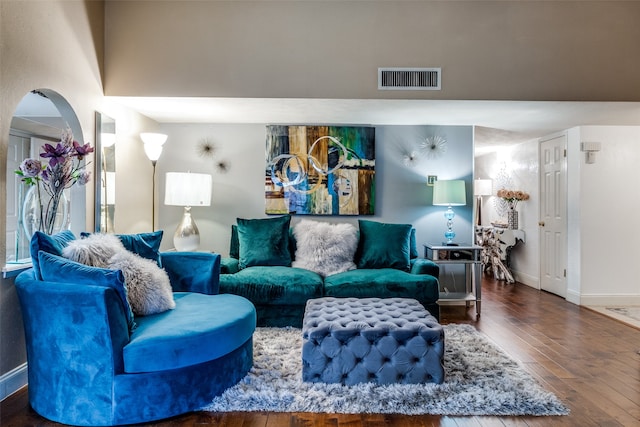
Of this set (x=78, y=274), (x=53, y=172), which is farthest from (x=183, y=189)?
(x=78, y=274)

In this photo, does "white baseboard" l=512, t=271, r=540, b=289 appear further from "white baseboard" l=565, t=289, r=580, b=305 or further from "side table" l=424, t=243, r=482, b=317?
"side table" l=424, t=243, r=482, b=317

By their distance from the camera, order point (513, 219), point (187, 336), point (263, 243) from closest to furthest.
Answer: point (187, 336) → point (263, 243) → point (513, 219)

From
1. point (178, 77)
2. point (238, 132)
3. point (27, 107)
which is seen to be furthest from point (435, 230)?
point (27, 107)

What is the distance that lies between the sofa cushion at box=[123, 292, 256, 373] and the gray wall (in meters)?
2.30

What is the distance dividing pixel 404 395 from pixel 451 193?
2.57m

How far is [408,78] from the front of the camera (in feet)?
12.0

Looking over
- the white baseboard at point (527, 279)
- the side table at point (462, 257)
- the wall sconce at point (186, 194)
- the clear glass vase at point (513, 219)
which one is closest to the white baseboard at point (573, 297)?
the white baseboard at point (527, 279)

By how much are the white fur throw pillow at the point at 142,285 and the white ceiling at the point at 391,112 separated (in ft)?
6.01

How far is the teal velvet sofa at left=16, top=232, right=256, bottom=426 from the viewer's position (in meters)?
1.99

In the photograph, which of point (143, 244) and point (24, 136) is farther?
point (24, 136)

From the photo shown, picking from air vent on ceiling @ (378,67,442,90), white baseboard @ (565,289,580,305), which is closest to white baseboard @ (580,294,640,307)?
white baseboard @ (565,289,580,305)

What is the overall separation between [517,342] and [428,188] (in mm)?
1973

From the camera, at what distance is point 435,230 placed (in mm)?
4812

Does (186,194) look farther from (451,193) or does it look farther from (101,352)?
(451,193)
